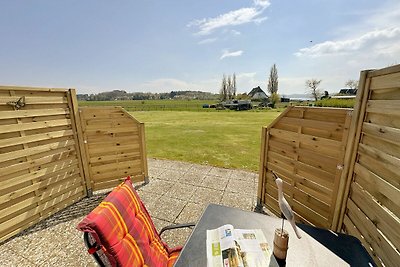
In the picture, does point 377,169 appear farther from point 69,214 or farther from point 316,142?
point 69,214

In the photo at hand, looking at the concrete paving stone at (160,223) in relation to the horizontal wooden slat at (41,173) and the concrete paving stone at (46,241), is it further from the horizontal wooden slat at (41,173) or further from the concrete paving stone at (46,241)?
the horizontal wooden slat at (41,173)

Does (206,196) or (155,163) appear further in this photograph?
(155,163)

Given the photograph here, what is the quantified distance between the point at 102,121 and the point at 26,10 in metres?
2.59

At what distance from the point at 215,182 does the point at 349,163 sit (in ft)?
10.1

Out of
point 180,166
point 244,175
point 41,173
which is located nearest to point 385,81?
A: point 244,175

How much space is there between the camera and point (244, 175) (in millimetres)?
5043

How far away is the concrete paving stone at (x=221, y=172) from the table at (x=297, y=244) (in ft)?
10.7

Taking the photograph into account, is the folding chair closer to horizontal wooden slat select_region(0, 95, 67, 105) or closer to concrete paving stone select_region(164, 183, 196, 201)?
concrete paving stone select_region(164, 183, 196, 201)

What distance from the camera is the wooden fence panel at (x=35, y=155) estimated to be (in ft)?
8.96

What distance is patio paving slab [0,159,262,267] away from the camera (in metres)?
2.49

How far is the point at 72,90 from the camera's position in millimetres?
3434

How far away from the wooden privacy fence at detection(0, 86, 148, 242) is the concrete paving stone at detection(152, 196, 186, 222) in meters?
1.07

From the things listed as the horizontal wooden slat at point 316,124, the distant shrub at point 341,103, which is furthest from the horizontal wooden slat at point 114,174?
the distant shrub at point 341,103

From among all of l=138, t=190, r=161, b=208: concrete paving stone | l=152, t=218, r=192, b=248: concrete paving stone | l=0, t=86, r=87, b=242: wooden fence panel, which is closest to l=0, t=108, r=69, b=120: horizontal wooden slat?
l=0, t=86, r=87, b=242: wooden fence panel
